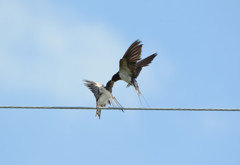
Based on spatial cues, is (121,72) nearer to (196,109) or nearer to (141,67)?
(141,67)

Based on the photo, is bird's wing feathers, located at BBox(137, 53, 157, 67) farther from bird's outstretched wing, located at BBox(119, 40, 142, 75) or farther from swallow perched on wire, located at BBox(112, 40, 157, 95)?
bird's outstretched wing, located at BBox(119, 40, 142, 75)

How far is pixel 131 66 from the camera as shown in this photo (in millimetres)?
9508

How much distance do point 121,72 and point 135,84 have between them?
1.11 feet

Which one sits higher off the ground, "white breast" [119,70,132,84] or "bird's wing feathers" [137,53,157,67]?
"bird's wing feathers" [137,53,157,67]

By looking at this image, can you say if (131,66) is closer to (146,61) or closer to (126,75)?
(126,75)

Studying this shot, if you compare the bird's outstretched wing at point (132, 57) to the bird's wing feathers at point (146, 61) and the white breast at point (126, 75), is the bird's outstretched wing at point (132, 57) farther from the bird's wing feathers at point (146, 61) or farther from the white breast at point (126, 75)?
the bird's wing feathers at point (146, 61)

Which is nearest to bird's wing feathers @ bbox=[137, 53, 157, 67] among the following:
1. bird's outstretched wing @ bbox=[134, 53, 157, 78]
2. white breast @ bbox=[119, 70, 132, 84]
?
bird's outstretched wing @ bbox=[134, 53, 157, 78]

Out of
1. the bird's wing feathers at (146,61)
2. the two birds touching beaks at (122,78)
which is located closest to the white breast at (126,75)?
the two birds touching beaks at (122,78)

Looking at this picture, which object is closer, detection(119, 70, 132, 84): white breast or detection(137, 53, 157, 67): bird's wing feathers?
detection(119, 70, 132, 84): white breast

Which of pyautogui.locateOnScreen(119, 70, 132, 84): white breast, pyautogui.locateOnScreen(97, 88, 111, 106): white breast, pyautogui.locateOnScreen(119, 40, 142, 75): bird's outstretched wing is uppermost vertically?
pyautogui.locateOnScreen(119, 40, 142, 75): bird's outstretched wing

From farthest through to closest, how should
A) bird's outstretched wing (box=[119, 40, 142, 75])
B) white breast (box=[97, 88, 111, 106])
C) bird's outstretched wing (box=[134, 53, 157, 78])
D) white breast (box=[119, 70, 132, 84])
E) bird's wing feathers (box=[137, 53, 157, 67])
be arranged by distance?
bird's wing feathers (box=[137, 53, 157, 67]) < bird's outstretched wing (box=[134, 53, 157, 78]) < white breast (box=[119, 70, 132, 84]) < white breast (box=[97, 88, 111, 106]) < bird's outstretched wing (box=[119, 40, 142, 75])

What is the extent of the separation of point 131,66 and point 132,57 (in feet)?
0.79

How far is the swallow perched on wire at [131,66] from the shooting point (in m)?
9.18

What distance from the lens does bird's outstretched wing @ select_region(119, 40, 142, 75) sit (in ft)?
29.9
